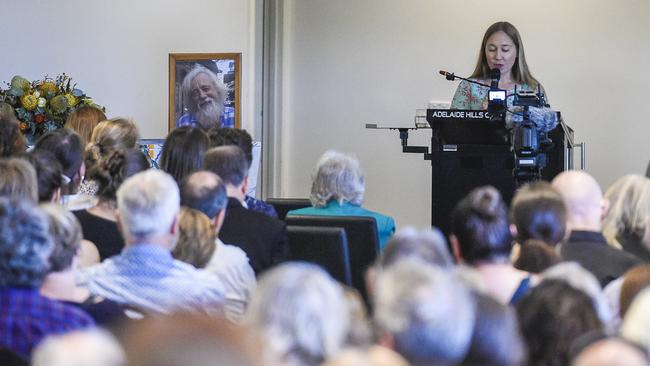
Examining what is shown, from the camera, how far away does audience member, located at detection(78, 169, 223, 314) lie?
314 cm

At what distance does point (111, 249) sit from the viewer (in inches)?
165

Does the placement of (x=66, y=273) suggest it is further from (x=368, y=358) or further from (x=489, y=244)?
(x=368, y=358)

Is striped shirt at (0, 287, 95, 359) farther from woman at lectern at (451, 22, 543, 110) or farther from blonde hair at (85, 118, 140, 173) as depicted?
woman at lectern at (451, 22, 543, 110)

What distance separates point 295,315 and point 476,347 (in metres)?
0.47

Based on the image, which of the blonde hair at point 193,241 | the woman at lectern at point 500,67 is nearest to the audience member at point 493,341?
the blonde hair at point 193,241

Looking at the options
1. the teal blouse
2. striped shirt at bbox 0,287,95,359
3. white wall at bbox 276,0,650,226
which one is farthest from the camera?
white wall at bbox 276,0,650,226

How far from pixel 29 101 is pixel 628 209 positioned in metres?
4.73

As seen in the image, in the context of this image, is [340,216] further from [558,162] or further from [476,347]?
[476,347]

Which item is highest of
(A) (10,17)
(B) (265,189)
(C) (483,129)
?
(A) (10,17)

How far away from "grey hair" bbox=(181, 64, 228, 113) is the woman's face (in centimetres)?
253

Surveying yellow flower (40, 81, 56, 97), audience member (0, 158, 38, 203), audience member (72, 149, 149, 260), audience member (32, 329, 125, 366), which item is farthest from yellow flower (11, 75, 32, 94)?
audience member (32, 329, 125, 366)

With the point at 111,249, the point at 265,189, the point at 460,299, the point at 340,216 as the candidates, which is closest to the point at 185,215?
the point at 111,249

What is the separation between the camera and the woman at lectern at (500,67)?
735 cm

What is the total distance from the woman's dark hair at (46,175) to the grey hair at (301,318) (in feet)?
8.16
